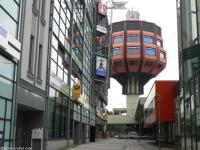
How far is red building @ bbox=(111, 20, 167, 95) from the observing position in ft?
406

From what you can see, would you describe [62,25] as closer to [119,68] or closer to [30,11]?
[30,11]

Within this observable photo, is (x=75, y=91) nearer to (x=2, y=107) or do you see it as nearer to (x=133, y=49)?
(x=2, y=107)

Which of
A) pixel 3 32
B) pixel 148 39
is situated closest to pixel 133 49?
pixel 148 39

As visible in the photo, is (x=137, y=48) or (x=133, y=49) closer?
(x=137, y=48)

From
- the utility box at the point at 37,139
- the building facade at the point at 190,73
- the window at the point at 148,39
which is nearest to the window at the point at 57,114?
the utility box at the point at 37,139

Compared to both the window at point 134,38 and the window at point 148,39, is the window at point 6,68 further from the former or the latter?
the window at point 134,38

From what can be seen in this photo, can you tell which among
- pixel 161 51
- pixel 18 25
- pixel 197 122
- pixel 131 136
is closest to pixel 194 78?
pixel 197 122

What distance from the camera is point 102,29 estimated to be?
68.9 metres

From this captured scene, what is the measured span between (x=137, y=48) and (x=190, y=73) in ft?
300

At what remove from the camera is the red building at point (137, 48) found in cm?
12373

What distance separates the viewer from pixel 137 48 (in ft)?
404

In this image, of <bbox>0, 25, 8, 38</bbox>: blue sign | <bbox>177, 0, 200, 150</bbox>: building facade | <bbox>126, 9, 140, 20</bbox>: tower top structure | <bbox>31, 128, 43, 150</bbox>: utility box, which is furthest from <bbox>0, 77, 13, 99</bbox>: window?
<bbox>126, 9, 140, 20</bbox>: tower top structure

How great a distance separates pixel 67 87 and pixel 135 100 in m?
101

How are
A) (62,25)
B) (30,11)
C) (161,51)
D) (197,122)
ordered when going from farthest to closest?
(161,51) < (62,25) < (197,122) < (30,11)
